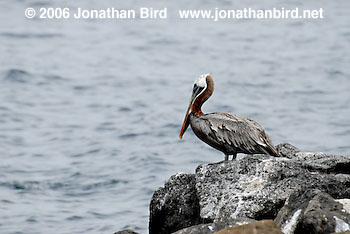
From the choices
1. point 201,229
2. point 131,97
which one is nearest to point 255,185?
point 201,229

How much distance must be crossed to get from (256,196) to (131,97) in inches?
512

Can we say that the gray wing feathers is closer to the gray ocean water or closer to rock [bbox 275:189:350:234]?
rock [bbox 275:189:350:234]

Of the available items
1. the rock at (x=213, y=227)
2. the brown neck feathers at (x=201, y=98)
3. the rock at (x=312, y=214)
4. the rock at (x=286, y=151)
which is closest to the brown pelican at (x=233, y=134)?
the brown neck feathers at (x=201, y=98)

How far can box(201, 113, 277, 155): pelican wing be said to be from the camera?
8.52 meters

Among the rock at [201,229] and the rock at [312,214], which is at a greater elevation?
the rock at [312,214]

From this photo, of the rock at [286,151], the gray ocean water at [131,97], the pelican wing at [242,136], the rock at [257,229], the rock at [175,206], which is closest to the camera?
the rock at [257,229]

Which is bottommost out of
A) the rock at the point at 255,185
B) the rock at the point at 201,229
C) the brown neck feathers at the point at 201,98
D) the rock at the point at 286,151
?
the rock at the point at 201,229

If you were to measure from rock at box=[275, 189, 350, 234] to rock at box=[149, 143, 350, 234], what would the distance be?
0.34 m

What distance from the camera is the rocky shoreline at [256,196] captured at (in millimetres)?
6855

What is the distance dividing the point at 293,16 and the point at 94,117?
9.97 metres

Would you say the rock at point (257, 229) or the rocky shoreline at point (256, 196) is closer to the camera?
the rock at point (257, 229)

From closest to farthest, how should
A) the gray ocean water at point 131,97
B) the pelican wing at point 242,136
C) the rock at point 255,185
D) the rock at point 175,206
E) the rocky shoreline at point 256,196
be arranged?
the rocky shoreline at point 256,196 < the rock at point 255,185 < the rock at point 175,206 < the pelican wing at point 242,136 < the gray ocean water at point 131,97

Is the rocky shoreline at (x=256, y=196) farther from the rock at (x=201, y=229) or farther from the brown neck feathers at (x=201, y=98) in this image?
the brown neck feathers at (x=201, y=98)

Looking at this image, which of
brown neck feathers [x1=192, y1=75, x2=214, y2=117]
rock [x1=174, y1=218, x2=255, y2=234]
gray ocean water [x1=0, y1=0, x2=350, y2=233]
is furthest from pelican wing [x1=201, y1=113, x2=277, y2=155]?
gray ocean water [x1=0, y1=0, x2=350, y2=233]
